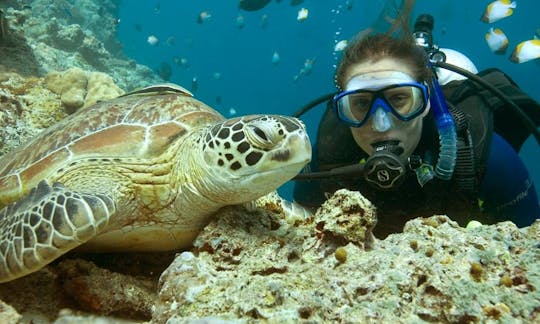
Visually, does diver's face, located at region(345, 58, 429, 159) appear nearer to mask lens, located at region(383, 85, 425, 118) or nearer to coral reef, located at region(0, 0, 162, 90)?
mask lens, located at region(383, 85, 425, 118)

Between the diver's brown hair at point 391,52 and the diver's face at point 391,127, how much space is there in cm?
4

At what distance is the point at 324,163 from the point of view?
9.14 feet

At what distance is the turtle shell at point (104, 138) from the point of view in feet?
6.13

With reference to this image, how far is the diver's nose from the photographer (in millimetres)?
2246

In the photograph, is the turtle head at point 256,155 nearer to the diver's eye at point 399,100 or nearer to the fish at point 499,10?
the diver's eye at point 399,100

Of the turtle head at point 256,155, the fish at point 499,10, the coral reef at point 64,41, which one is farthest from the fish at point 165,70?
the turtle head at point 256,155

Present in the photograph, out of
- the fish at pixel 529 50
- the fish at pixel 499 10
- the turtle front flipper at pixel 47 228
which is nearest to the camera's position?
the turtle front flipper at pixel 47 228

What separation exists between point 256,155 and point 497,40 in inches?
291

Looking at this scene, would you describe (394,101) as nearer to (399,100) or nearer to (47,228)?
(399,100)

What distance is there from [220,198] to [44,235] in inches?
27.1

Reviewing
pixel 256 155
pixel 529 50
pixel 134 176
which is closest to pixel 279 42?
pixel 529 50

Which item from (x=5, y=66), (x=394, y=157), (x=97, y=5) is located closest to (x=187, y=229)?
(x=394, y=157)

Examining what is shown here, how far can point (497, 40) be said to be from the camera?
7059mm

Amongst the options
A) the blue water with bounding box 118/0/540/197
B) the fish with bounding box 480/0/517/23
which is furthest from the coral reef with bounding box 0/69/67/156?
the blue water with bounding box 118/0/540/197
